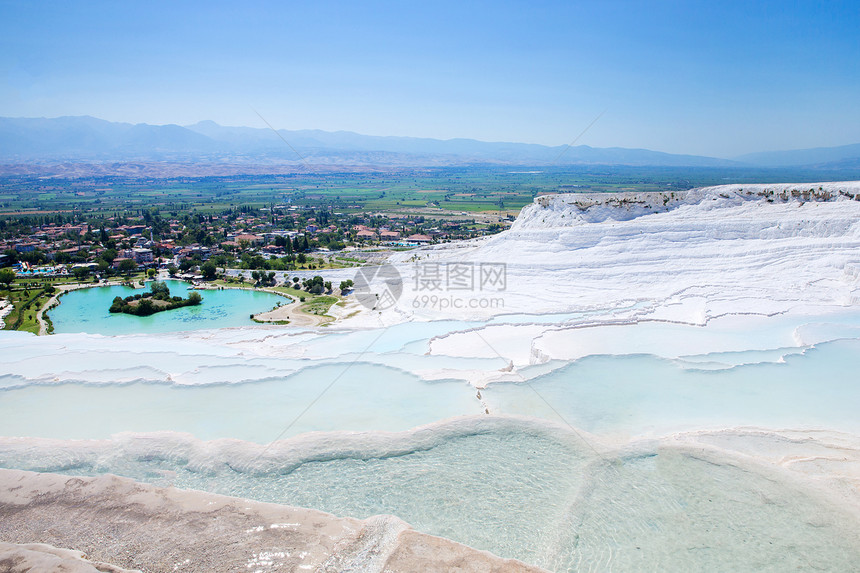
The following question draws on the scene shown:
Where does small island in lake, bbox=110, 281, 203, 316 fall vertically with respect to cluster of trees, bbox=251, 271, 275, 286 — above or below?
below

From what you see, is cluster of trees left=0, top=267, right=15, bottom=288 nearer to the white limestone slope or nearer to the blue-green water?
the blue-green water

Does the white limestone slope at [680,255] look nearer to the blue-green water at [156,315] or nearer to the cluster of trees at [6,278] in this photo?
the blue-green water at [156,315]

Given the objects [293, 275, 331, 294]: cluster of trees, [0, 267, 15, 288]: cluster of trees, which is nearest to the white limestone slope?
[293, 275, 331, 294]: cluster of trees

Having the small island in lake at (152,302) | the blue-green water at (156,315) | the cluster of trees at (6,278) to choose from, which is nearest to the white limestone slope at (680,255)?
the blue-green water at (156,315)

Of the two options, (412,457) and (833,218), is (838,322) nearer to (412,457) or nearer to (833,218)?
(833,218)

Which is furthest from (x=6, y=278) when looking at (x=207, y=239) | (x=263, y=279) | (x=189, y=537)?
(x=189, y=537)

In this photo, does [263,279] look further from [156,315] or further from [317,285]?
[156,315]
